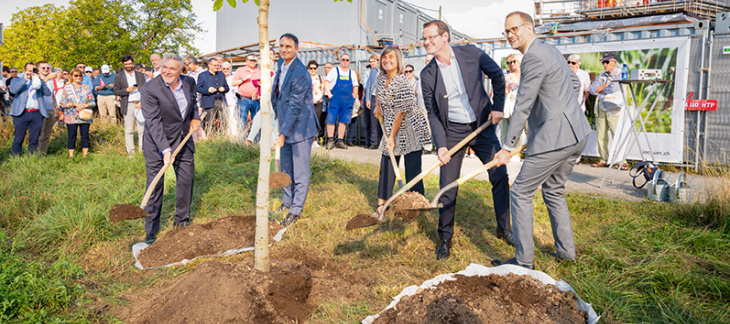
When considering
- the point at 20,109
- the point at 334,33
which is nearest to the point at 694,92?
the point at 20,109

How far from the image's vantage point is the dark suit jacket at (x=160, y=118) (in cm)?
515

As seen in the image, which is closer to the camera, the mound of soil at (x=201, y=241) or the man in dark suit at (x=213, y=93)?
the mound of soil at (x=201, y=241)

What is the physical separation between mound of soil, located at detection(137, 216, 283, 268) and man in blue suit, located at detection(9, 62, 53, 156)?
662cm

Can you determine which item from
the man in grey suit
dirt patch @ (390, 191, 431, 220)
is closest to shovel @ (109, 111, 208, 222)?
dirt patch @ (390, 191, 431, 220)

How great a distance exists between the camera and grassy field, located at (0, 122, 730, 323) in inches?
138

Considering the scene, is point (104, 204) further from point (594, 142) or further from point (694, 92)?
point (694, 92)

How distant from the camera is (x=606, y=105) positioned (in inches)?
360

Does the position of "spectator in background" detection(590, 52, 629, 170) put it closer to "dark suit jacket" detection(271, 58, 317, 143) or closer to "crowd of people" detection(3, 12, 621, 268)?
"crowd of people" detection(3, 12, 621, 268)

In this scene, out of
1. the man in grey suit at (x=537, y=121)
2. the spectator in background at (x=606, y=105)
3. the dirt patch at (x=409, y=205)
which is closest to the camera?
the man in grey suit at (x=537, y=121)

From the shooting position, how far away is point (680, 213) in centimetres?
530

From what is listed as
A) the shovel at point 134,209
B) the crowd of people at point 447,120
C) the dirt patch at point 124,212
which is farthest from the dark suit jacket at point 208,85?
the dirt patch at point 124,212

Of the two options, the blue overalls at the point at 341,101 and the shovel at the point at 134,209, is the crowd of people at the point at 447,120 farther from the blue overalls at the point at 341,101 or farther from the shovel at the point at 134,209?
→ the blue overalls at the point at 341,101

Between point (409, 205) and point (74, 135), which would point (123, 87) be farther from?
point (409, 205)

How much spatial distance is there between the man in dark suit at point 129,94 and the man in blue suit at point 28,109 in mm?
1398
